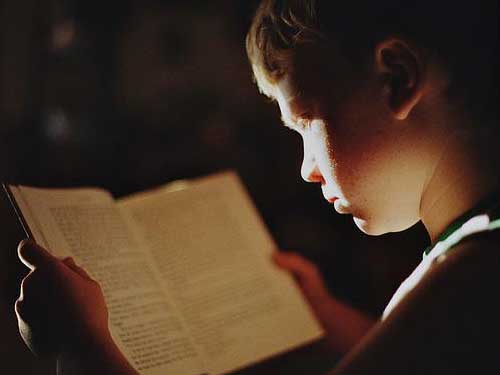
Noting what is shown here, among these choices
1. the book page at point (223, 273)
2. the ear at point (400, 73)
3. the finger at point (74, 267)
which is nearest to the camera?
the ear at point (400, 73)

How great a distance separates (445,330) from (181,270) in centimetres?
52

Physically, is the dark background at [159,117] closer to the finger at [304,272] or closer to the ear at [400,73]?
the finger at [304,272]

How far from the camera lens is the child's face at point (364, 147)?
0.69 metres

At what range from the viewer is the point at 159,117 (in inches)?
146

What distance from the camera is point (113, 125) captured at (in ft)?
11.4

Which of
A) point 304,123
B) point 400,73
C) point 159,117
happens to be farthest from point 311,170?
point 159,117

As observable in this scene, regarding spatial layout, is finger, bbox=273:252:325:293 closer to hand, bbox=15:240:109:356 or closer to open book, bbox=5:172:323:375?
open book, bbox=5:172:323:375

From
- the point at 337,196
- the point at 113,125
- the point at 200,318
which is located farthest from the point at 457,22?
the point at 113,125

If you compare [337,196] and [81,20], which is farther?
[81,20]

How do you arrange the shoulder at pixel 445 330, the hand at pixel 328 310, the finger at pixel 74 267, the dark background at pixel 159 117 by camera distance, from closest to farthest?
the shoulder at pixel 445 330, the finger at pixel 74 267, the hand at pixel 328 310, the dark background at pixel 159 117

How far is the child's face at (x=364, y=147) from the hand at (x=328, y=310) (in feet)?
1.32

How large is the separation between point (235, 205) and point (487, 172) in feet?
1.82

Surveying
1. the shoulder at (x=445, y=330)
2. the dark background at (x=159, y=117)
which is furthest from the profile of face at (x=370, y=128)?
the dark background at (x=159, y=117)

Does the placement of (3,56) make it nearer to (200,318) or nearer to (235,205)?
(235,205)
